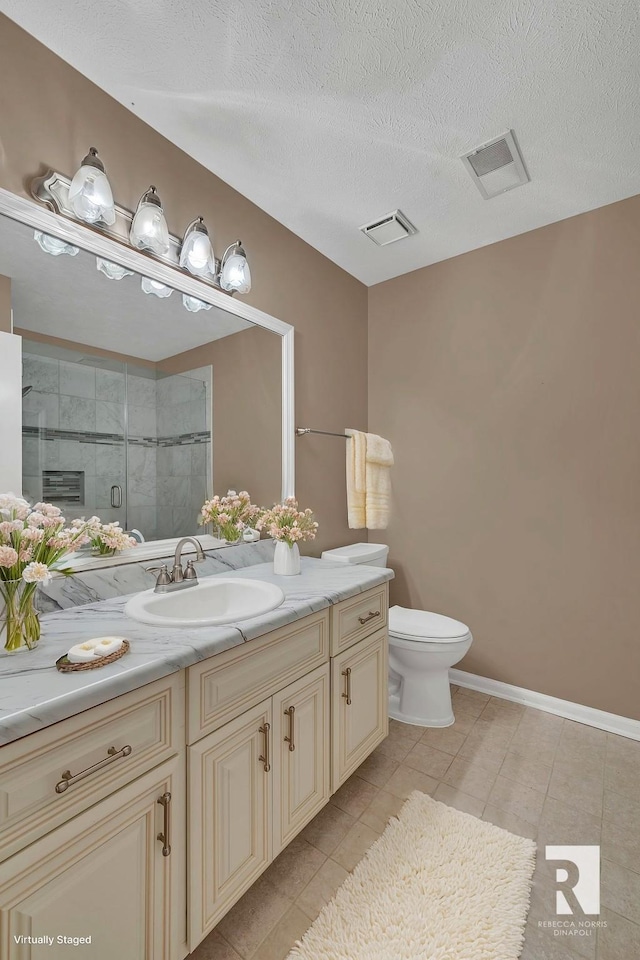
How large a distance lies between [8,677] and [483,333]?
98.5 inches

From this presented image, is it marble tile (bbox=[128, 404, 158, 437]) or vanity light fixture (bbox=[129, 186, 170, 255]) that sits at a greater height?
vanity light fixture (bbox=[129, 186, 170, 255])

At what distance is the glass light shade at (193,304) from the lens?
1.67 meters

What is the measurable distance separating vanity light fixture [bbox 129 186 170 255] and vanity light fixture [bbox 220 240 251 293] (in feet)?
1.01

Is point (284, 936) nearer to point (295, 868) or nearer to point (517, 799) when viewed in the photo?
point (295, 868)

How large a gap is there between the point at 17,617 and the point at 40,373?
0.72m

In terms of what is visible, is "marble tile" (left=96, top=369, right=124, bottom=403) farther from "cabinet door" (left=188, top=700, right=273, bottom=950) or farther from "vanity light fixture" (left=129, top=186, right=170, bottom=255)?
"cabinet door" (left=188, top=700, right=273, bottom=950)

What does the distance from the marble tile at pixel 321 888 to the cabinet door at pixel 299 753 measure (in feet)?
0.48

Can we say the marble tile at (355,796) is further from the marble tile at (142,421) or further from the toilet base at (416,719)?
the marble tile at (142,421)

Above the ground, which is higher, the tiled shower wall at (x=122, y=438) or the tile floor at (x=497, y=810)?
the tiled shower wall at (x=122, y=438)

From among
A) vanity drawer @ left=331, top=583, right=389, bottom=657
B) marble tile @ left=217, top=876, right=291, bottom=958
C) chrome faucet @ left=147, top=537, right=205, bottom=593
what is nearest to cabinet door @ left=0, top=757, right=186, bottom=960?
marble tile @ left=217, top=876, right=291, bottom=958

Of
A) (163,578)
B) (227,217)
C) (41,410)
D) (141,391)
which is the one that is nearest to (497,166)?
(227,217)

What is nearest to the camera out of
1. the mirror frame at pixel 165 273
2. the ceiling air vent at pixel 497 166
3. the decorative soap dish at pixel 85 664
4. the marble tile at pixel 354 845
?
the decorative soap dish at pixel 85 664

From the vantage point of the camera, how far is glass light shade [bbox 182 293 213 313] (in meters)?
1.67

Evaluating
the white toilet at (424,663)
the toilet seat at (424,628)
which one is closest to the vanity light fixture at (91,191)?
the white toilet at (424,663)
